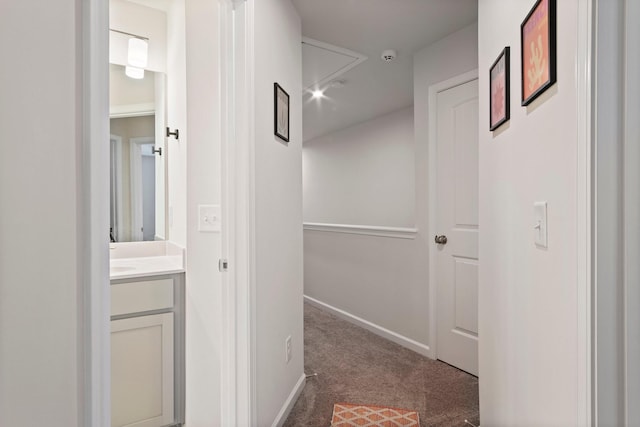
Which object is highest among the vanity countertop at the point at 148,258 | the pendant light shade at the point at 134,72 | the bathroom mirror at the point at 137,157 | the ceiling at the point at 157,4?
the ceiling at the point at 157,4

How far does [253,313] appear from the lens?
1.51m

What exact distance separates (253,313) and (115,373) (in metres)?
0.79

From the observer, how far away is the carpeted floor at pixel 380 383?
1932mm

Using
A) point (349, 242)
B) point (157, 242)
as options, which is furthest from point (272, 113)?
point (349, 242)

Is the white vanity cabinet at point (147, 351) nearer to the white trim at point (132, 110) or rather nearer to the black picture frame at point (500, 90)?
the white trim at point (132, 110)

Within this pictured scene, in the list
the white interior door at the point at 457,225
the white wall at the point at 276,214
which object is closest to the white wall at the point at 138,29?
the white wall at the point at 276,214

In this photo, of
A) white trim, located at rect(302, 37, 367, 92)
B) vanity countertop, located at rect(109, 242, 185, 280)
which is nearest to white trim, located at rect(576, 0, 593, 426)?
vanity countertop, located at rect(109, 242, 185, 280)

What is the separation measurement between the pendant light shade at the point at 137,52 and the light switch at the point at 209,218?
1.12m

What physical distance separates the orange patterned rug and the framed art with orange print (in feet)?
5.43

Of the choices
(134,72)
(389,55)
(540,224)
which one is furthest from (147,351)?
(389,55)

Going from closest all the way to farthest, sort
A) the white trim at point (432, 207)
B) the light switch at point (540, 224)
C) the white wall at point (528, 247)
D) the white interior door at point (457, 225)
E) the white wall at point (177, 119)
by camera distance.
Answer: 1. the white wall at point (528, 247)
2. the light switch at point (540, 224)
3. the white wall at point (177, 119)
4. the white interior door at point (457, 225)
5. the white trim at point (432, 207)

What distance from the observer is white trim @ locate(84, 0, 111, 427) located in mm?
576

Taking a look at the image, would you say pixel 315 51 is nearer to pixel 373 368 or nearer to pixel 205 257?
pixel 205 257

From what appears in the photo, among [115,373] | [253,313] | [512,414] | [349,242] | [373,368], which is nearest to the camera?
[512,414]
